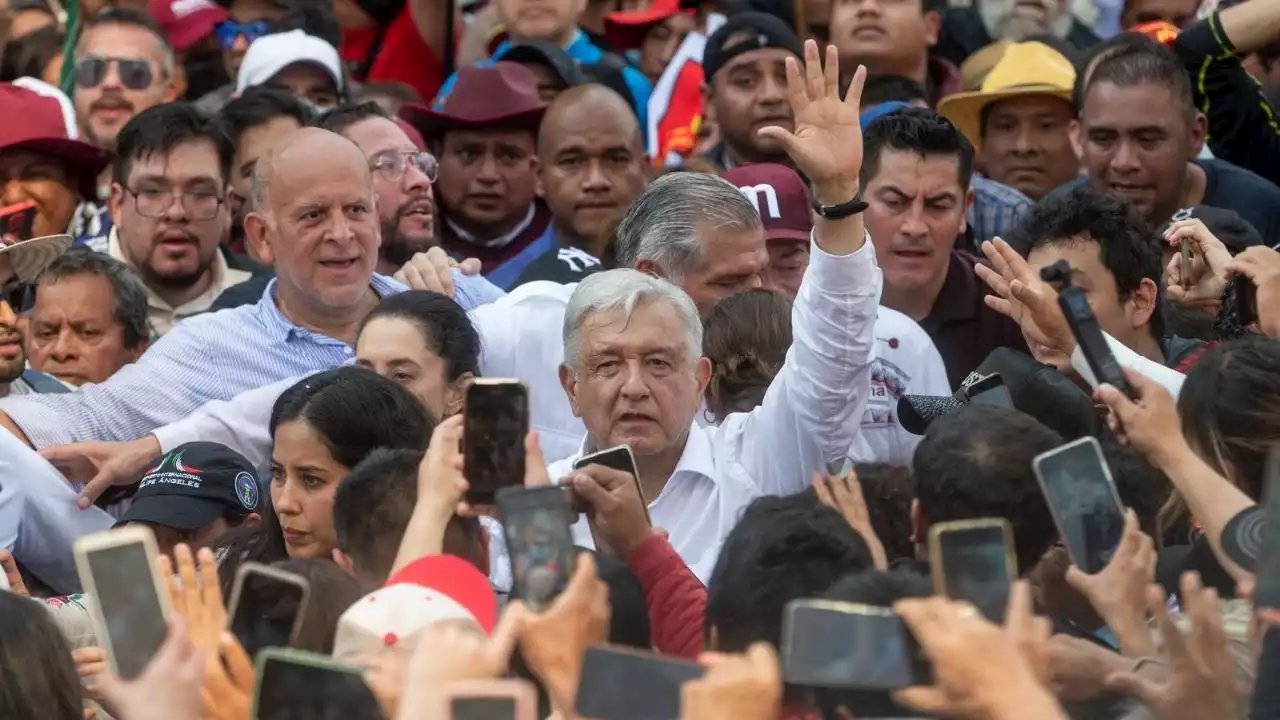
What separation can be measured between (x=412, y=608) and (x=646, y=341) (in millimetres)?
1817

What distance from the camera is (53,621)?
359 centimetres

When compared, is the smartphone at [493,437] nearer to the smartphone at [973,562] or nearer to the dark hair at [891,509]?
the dark hair at [891,509]

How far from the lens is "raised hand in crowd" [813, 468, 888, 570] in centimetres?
398

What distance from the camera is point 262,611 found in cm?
331

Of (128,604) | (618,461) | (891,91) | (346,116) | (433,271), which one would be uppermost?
(891,91)

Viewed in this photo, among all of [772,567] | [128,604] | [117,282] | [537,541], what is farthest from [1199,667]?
[117,282]

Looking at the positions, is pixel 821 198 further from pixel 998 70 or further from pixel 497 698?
pixel 998 70

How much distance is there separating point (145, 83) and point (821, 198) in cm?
431

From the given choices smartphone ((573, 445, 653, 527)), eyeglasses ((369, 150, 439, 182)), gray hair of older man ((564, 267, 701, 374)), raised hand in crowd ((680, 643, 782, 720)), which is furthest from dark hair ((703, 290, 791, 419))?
raised hand in crowd ((680, 643, 782, 720))

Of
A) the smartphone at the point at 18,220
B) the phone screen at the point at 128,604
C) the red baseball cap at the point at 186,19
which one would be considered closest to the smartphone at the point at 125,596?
the phone screen at the point at 128,604

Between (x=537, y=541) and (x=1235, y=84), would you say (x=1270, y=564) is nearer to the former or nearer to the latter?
(x=537, y=541)

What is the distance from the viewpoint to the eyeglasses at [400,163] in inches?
279

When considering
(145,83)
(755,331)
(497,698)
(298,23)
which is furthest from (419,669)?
(298,23)

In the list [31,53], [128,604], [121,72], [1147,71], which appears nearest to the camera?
[128,604]
